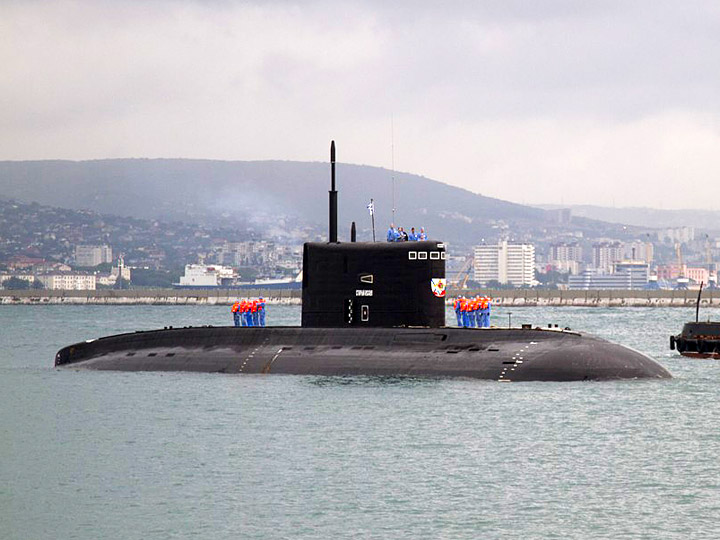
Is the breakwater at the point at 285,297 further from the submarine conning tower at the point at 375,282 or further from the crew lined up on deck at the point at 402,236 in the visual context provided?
the submarine conning tower at the point at 375,282

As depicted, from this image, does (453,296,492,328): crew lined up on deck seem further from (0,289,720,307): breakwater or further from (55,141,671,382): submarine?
(0,289,720,307): breakwater

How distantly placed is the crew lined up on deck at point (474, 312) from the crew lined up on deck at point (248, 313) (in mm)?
6400

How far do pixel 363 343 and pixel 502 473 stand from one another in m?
11.9

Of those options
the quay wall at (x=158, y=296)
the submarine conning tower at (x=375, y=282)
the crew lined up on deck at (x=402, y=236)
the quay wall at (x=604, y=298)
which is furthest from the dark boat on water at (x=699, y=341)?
the quay wall at (x=158, y=296)

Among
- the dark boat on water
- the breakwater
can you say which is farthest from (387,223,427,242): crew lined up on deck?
the breakwater

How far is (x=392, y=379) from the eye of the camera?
114ft

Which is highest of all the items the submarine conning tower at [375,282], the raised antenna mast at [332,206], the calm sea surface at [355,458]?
the raised antenna mast at [332,206]

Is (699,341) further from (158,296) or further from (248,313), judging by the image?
(158,296)

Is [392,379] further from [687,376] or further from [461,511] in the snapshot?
[461,511]

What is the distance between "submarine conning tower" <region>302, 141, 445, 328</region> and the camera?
35531mm

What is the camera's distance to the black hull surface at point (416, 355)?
33.4 m

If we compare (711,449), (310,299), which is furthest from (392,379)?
(711,449)

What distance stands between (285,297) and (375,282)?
117557 mm

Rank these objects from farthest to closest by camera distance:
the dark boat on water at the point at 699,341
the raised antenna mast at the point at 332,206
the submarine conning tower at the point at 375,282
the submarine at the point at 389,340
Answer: the dark boat on water at the point at 699,341 → the raised antenna mast at the point at 332,206 → the submarine conning tower at the point at 375,282 → the submarine at the point at 389,340
